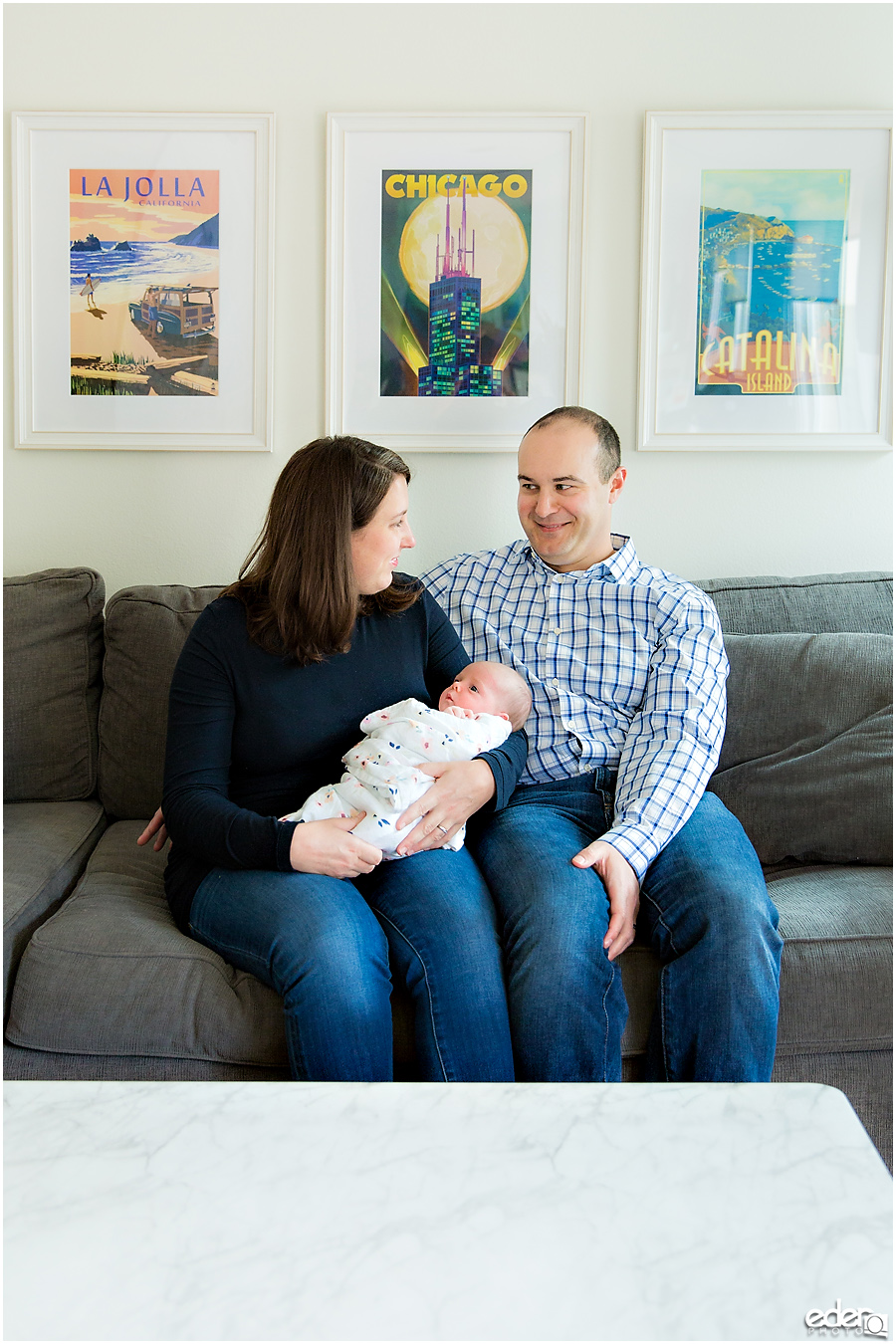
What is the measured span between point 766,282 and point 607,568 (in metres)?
0.86

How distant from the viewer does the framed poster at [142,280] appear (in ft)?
7.42

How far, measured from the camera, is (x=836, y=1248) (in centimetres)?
86

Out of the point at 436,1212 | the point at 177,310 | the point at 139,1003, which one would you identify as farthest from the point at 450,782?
the point at 177,310

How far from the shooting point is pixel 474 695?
174cm

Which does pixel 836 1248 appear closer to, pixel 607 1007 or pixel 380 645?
pixel 607 1007

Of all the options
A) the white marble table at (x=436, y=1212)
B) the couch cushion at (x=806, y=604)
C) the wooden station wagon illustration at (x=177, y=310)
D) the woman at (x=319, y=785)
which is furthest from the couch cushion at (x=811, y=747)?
the wooden station wagon illustration at (x=177, y=310)

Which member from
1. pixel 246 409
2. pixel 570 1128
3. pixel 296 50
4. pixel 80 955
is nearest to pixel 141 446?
pixel 246 409

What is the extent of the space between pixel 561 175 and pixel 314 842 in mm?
1628

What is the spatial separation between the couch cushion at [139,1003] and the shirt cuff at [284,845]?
167 mm

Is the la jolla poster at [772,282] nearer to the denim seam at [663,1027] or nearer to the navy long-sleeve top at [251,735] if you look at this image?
the navy long-sleeve top at [251,735]

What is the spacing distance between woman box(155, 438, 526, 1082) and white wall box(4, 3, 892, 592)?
72 cm

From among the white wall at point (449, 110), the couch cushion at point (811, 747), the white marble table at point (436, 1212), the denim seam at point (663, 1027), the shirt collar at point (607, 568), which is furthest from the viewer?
the white wall at point (449, 110)

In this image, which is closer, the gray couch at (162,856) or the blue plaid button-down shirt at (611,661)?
the gray couch at (162,856)

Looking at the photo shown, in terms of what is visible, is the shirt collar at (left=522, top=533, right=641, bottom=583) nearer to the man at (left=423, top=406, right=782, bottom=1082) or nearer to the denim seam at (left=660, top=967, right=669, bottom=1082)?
the man at (left=423, top=406, right=782, bottom=1082)
